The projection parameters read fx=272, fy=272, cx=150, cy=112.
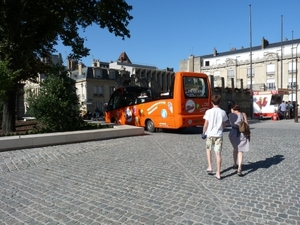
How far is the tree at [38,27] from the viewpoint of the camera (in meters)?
11.7

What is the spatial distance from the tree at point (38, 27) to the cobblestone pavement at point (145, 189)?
477 cm

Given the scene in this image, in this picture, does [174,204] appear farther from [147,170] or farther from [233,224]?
[147,170]

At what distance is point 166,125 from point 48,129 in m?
5.77

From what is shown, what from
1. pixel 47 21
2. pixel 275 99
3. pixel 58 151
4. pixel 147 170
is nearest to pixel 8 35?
pixel 47 21

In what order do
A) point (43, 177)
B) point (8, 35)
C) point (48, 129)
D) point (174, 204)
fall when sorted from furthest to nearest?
1. point (8, 35)
2. point (48, 129)
3. point (43, 177)
4. point (174, 204)

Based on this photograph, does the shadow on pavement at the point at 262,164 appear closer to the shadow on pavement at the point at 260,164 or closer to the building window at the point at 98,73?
the shadow on pavement at the point at 260,164

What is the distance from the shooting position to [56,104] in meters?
11.0

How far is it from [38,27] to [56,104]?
14.5 feet

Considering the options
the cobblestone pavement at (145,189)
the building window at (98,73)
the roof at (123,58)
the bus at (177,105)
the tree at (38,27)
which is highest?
the roof at (123,58)

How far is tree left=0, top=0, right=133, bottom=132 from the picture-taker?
11711 millimetres

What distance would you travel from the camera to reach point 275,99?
27172mm

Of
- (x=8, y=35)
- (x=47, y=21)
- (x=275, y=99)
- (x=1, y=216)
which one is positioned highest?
(x=47, y=21)

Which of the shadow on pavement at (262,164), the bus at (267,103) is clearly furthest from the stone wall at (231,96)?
the shadow on pavement at (262,164)

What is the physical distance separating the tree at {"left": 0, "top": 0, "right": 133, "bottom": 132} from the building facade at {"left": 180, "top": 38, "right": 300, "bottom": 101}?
147 ft
